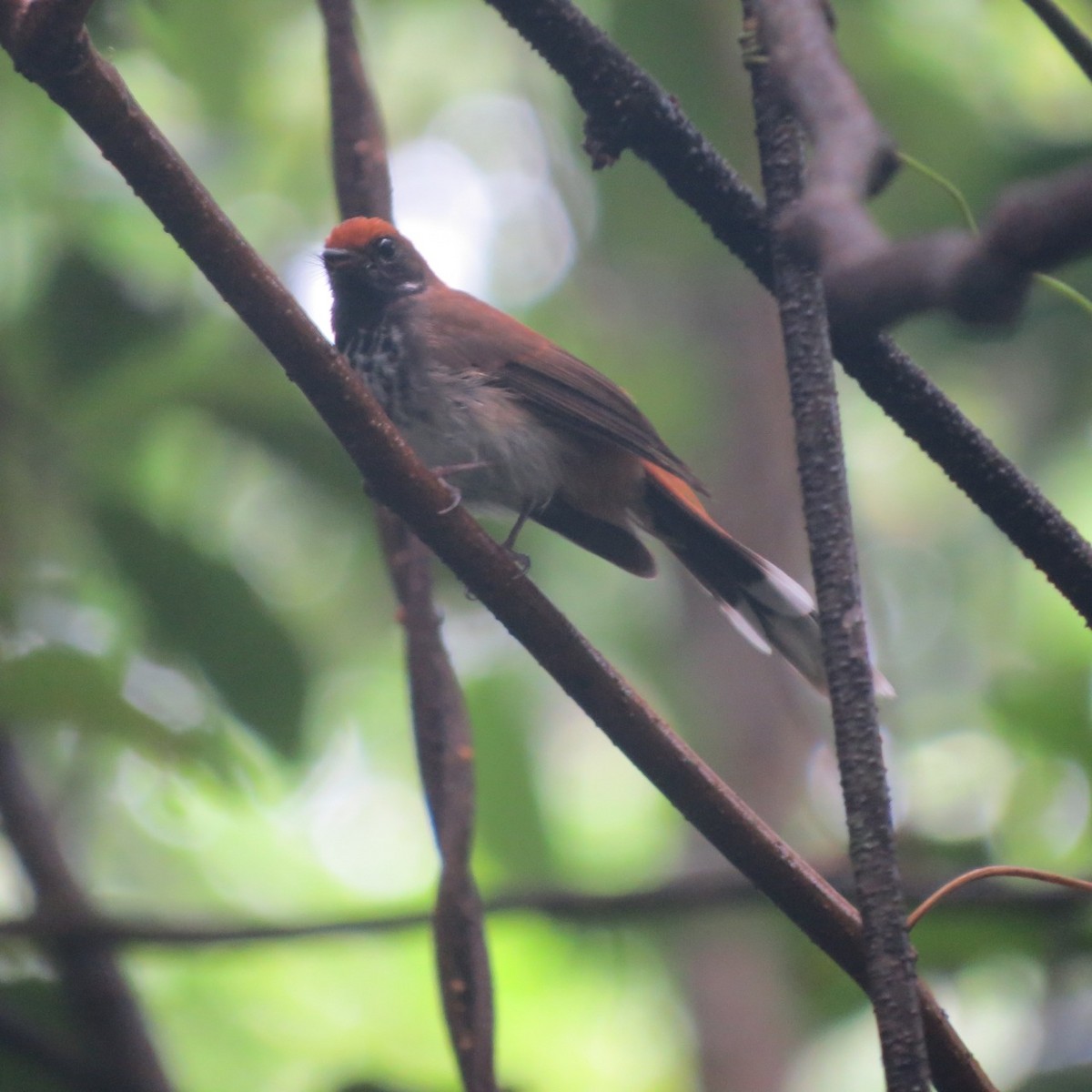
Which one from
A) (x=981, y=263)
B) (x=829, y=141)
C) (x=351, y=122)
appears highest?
(x=351, y=122)

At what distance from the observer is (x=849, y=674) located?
144 cm

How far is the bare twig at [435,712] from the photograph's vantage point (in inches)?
94.2

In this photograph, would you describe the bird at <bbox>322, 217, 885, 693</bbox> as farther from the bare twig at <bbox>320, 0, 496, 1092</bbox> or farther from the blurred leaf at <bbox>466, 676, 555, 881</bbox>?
the blurred leaf at <bbox>466, 676, 555, 881</bbox>

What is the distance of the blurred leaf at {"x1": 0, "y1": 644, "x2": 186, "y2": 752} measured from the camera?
8.41 feet

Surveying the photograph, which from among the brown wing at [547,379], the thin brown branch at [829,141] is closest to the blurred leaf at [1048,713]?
the brown wing at [547,379]

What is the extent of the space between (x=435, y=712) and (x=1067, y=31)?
1.61m

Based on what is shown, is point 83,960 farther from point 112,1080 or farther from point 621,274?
point 621,274

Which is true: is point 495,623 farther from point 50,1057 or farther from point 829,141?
point 829,141

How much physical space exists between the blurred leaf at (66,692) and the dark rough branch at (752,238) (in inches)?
56.1

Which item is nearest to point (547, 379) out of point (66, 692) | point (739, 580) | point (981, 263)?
point (739, 580)

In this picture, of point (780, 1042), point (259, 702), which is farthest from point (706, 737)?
point (259, 702)

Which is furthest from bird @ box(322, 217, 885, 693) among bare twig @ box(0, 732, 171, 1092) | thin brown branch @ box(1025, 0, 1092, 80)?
thin brown branch @ box(1025, 0, 1092, 80)

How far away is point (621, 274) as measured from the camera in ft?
26.6

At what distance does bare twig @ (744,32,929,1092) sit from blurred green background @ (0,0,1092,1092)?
49 cm
